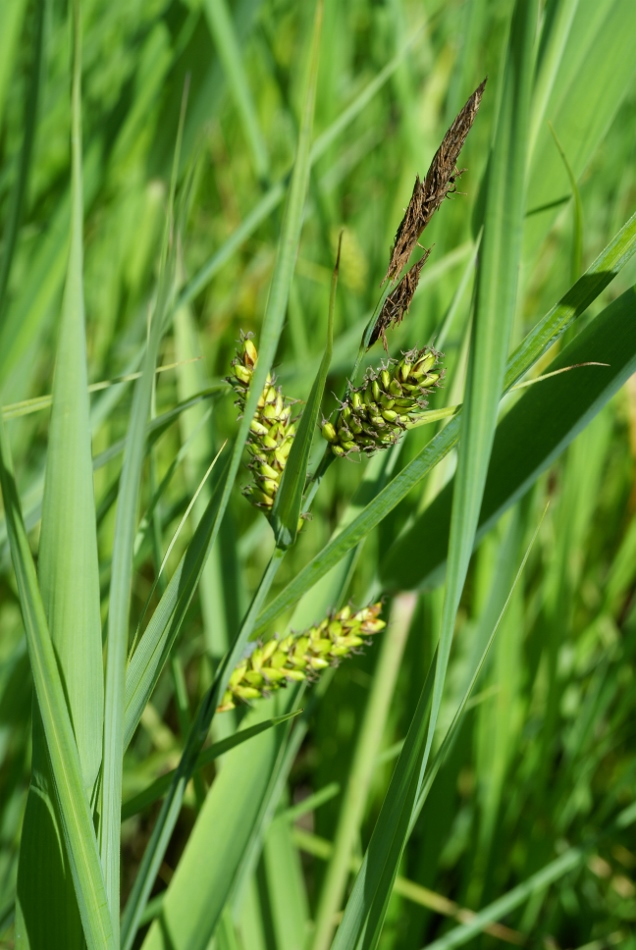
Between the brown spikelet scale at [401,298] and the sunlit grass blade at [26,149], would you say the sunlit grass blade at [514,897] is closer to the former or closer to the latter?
the brown spikelet scale at [401,298]

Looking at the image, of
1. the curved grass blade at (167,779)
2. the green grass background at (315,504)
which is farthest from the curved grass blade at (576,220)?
the curved grass blade at (167,779)

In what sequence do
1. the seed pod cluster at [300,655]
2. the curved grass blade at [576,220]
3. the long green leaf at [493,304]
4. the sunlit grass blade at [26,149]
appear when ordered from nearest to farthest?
the long green leaf at [493,304], the seed pod cluster at [300,655], the curved grass blade at [576,220], the sunlit grass blade at [26,149]

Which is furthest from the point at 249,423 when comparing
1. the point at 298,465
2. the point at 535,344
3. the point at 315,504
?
the point at 315,504

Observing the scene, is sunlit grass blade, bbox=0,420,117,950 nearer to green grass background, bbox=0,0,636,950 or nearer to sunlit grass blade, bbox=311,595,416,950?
green grass background, bbox=0,0,636,950

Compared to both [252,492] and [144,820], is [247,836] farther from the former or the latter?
[144,820]

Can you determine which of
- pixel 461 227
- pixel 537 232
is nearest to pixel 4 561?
pixel 537 232

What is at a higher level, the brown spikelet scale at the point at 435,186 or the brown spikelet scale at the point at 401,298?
the brown spikelet scale at the point at 435,186

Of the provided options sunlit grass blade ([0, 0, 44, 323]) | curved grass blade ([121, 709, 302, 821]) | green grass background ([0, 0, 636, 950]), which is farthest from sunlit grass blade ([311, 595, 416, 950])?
sunlit grass blade ([0, 0, 44, 323])
